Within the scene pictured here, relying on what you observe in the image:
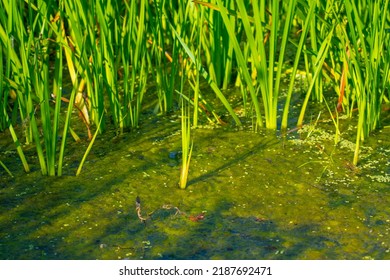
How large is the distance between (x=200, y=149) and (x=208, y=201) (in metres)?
0.32

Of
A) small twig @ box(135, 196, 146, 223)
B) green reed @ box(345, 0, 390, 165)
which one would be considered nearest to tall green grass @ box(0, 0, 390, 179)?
green reed @ box(345, 0, 390, 165)

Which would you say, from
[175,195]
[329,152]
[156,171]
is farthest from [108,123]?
[329,152]

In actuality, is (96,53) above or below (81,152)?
above

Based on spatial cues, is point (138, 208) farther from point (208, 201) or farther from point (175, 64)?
point (175, 64)

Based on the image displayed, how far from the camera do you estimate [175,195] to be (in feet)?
6.37

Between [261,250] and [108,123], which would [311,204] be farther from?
[108,123]

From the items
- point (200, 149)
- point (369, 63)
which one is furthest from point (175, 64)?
point (369, 63)

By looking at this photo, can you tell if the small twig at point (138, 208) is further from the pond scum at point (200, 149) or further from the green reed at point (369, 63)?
the green reed at point (369, 63)

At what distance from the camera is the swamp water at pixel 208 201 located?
171 centimetres

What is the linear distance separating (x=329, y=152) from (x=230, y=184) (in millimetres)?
356

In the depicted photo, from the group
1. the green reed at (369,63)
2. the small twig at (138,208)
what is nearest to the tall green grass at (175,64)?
the green reed at (369,63)

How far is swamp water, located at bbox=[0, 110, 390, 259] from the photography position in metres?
1.71

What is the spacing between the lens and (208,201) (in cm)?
191

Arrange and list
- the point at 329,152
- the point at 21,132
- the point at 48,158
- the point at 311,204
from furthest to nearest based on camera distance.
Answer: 1. the point at 21,132
2. the point at 329,152
3. the point at 48,158
4. the point at 311,204
